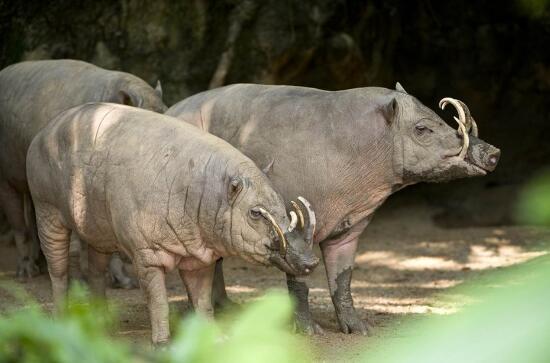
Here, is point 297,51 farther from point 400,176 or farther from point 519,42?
point 400,176

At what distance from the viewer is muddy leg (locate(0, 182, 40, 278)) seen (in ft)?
27.2

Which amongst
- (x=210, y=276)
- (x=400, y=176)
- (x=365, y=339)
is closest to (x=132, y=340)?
(x=210, y=276)

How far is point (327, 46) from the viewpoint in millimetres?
10344

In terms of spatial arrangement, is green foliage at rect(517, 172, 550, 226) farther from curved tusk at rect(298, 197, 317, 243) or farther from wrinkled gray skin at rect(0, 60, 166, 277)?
wrinkled gray skin at rect(0, 60, 166, 277)

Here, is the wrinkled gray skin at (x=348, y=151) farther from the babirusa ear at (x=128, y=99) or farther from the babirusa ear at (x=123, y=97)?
the babirusa ear at (x=123, y=97)

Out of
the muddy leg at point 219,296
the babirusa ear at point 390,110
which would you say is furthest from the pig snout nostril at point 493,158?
the muddy leg at point 219,296

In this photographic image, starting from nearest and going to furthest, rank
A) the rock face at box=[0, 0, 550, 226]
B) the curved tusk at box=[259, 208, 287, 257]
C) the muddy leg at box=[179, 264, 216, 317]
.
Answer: the curved tusk at box=[259, 208, 287, 257] → the muddy leg at box=[179, 264, 216, 317] → the rock face at box=[0, 0, 550, 226]

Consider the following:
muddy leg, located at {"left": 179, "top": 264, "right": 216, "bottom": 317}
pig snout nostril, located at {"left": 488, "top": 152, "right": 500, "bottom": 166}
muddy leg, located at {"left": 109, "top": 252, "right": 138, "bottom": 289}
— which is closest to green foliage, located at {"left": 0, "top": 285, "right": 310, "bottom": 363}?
muddy leg, located at {"left": 179, "top": 264, "right": 216, "bottom": 317}

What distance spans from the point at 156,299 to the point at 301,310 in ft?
4.00

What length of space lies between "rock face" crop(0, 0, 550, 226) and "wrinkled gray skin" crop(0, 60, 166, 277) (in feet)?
5.39

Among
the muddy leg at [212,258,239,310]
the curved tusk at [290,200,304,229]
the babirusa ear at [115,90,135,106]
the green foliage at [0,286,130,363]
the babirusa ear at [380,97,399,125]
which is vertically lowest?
the muddy leg at [212,258,239,310]

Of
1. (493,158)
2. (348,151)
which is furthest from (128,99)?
(493,158)

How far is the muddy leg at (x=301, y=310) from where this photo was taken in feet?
19.8

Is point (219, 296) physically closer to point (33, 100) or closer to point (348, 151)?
point (348, 151)
